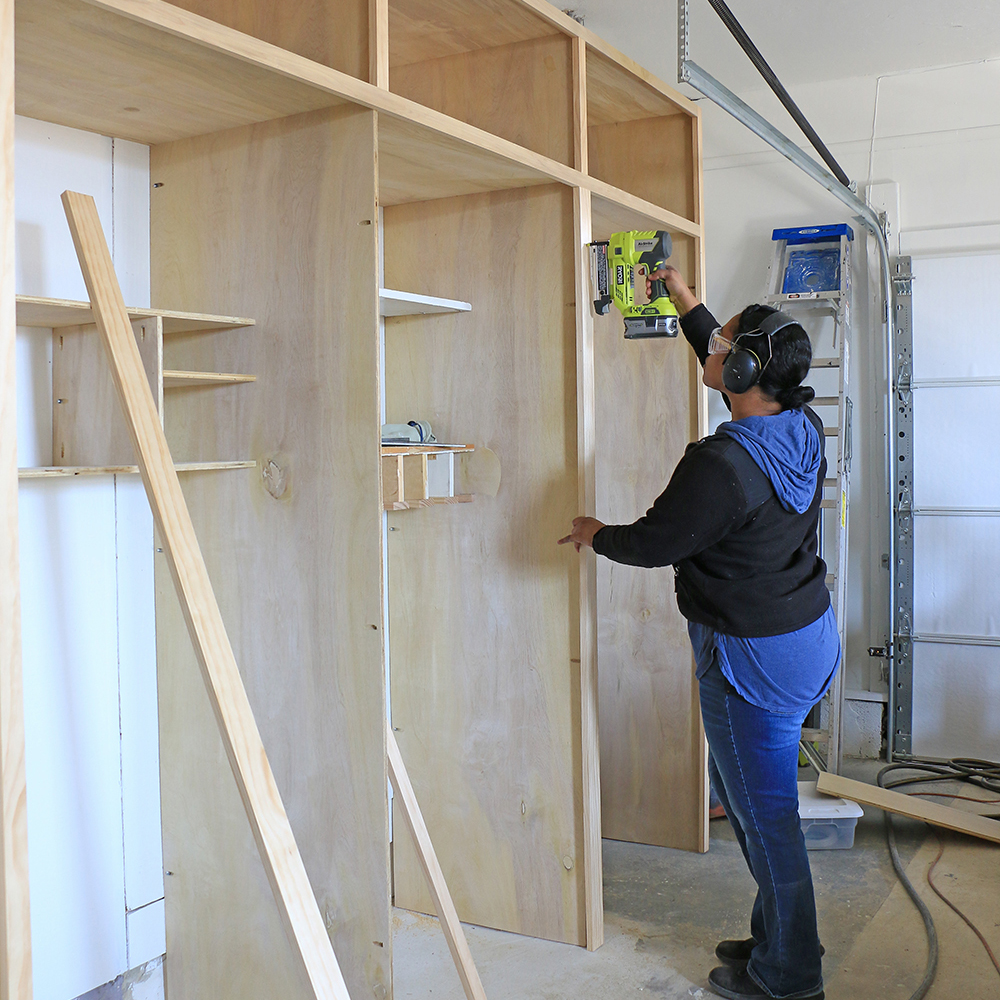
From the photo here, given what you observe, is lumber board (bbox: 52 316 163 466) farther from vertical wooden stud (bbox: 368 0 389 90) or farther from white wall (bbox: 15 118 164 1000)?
vertical wooden stud (bbox: 368 0 389 90)

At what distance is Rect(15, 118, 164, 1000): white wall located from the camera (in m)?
1.95

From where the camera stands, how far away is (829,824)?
3.28 m

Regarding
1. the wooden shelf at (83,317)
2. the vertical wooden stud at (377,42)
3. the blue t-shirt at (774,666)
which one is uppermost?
the vertical wooden stud at (377,42)

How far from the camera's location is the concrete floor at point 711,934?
2.45m

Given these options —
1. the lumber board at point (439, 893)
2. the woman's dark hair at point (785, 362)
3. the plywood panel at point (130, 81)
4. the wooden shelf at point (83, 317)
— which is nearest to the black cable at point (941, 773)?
the lumber board at point (439, 893)

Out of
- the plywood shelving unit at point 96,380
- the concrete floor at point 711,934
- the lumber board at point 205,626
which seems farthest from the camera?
the concrete floor at point 711,934

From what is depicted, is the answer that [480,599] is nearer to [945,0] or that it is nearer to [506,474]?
[506,474]

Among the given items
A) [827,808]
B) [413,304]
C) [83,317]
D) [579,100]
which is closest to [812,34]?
[579,100]

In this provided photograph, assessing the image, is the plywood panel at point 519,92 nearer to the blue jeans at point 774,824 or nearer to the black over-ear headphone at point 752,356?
the black over-ear headphone at point 752,356

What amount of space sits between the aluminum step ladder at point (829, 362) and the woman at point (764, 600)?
167 cm

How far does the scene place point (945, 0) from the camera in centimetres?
353

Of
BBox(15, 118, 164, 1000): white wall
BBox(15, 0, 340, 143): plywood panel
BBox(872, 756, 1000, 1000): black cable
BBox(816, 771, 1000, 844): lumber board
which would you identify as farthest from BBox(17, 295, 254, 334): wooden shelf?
BBox(872, 756, 1000, 1000): black cable

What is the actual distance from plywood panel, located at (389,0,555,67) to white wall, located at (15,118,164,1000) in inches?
28.7

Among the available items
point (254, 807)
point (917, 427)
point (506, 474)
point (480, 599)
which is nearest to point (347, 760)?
point (254, 807)
